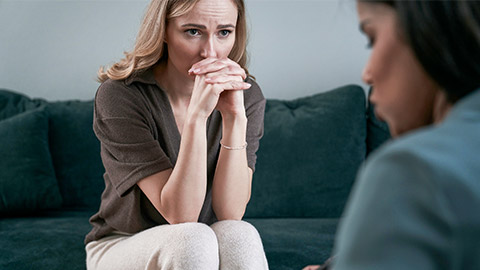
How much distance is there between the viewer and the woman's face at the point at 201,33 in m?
1.73

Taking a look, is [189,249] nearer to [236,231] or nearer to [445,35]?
[236,231]

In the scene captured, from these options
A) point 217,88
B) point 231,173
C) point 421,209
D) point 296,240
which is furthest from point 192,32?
point 421,209

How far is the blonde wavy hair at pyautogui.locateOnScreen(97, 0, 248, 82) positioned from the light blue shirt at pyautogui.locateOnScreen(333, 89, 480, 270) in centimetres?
130

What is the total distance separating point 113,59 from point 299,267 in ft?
5.16

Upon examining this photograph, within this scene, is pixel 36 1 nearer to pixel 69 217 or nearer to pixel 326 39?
pixel 69 217

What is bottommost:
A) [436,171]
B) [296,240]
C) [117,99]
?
[296,240]

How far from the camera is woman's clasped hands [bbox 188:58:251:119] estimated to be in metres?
1.66

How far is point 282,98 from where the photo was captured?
3.08m

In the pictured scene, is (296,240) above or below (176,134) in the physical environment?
below

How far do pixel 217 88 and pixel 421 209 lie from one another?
1231mm

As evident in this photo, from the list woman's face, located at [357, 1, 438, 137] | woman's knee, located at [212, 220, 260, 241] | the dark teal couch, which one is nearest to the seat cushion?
the dark teal couch

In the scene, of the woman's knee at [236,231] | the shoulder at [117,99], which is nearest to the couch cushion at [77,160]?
the shoulder at [117,99]

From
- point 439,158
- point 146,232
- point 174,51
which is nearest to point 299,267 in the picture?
point 146,232

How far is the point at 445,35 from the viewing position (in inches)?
22.3
